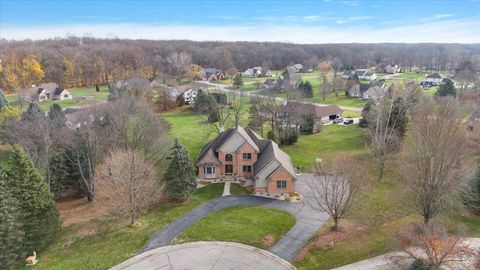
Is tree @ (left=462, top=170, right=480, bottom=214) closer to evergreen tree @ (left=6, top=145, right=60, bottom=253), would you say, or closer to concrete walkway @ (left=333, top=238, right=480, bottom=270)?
concrete walkway @ (left=333, top=238, right=480, bottom=270)

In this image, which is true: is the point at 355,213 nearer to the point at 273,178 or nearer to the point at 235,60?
the point at 273,178

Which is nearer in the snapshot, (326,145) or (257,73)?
(326,145)

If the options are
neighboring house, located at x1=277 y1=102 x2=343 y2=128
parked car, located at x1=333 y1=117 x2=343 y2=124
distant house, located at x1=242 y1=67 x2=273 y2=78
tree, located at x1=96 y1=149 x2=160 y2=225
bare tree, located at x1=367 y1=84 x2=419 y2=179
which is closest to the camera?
tree, located at x1=96 y1=149 x2=160 y2=225

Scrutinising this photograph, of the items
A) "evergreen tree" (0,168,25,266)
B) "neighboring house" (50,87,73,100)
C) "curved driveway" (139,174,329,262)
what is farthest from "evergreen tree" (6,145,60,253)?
"neighboring house" (50,87,73,100)

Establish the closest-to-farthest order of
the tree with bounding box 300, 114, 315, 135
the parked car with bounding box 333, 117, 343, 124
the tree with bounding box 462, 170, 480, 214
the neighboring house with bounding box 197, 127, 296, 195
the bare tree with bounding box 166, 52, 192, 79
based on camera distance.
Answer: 1. the tree with bounding box 462, 170, 480, 214
2. the neighboring house with bounding box 197, 127, 296, 195
3. the tree with bounding box 300, 114, 315, 135
4. the parked car with bounding box 333, 117, 343, 124
5. the bare tree with bounding box 166, 52, 192, 79

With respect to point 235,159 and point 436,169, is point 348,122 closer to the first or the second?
point 235,159

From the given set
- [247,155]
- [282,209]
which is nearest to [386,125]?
[247,155]

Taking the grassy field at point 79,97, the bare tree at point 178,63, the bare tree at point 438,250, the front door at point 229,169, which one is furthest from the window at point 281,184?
the bare tree at point 178,63
